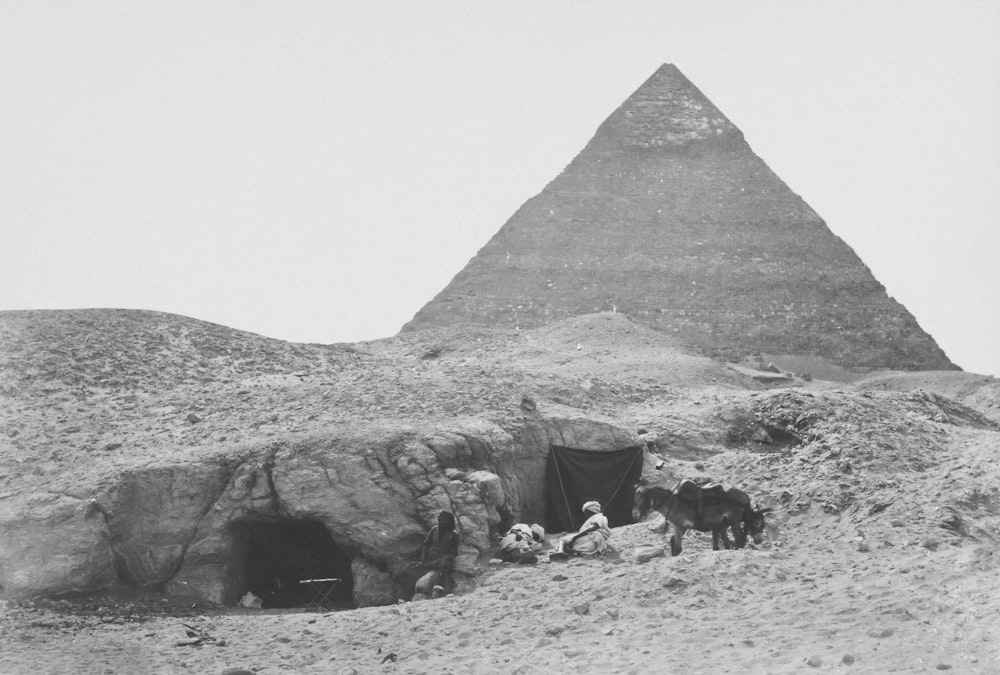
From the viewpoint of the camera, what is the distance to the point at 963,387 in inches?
1315

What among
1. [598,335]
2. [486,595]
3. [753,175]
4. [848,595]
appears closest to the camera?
[848,595]

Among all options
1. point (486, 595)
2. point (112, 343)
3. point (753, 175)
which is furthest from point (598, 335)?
point (753, 175)

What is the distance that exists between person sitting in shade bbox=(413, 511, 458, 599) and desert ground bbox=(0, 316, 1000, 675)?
34 cm

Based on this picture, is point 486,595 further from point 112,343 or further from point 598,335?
point 598,335

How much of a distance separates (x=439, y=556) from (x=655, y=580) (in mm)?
2211

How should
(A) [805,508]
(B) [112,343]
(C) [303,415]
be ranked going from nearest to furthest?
(A) [805,508] → (C) [303,415] → (B) [112,343]

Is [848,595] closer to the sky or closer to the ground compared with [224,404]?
closer to the ground

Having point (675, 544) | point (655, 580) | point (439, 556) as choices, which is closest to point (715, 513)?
point (675, 544)

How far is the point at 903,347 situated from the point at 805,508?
115ft

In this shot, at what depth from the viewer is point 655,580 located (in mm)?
12883

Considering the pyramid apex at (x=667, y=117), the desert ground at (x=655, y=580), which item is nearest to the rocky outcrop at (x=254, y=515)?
the desert ground at (x=655, y=580)

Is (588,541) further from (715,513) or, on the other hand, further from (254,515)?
(254,515)

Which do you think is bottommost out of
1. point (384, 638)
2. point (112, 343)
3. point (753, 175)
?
point (384, 638)

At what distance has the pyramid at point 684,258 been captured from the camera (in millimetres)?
48719
